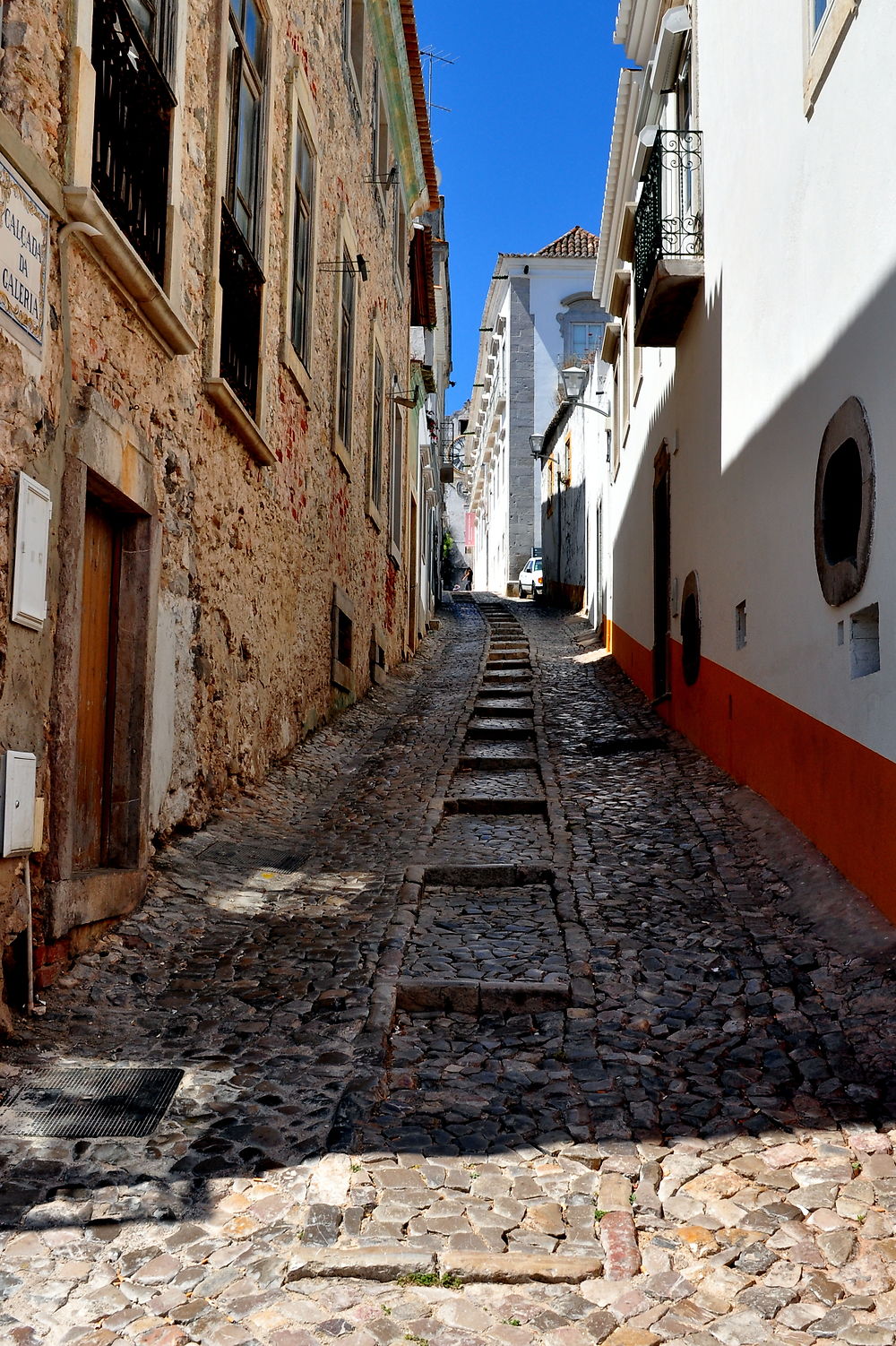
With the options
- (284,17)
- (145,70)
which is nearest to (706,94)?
(284,17)

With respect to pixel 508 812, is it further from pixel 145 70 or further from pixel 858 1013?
pixel 145 70

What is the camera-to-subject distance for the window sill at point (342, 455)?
11.3 metres

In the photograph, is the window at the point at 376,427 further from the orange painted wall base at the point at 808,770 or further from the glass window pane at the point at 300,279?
the orange painted wall base at the point at 808,770

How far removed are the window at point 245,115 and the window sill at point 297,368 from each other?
0.87 m

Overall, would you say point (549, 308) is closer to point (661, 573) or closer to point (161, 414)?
point (661, 573)

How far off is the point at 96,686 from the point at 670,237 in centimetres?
734

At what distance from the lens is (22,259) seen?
3.94 m

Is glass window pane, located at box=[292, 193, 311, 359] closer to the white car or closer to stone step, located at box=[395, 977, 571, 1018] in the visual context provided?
stone step, located at box=[395, 977, 571, 1018]

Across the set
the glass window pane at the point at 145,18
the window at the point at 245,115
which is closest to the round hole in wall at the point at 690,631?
the window at the point at 245,115

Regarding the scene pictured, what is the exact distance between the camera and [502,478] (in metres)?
40.5

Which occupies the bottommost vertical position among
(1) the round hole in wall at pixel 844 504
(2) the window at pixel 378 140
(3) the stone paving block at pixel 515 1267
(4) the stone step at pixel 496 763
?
(3) the stone paving block at pixel 515 1267

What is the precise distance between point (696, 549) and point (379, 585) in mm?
6327

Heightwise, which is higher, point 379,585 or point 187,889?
point 379,585

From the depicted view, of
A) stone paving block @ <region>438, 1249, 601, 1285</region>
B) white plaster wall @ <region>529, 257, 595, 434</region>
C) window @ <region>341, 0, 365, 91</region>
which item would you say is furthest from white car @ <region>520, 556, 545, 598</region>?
stone paving block @ <region>438, 1249, 601, 1285</region>
